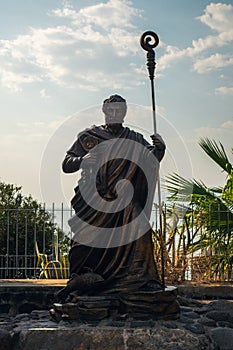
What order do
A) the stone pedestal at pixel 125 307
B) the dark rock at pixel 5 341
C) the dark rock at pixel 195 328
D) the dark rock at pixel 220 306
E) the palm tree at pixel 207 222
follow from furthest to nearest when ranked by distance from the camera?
the palm tree at pixel 207 222
the dark rock at pixel 220 306
the stone pedestal at pixel 125 307
the dark rock at pixel 195 328
the dark rock at pixel 5 341

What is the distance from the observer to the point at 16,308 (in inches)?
324

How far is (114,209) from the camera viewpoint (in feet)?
21.5

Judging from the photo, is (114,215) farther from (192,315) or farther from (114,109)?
(192,315)

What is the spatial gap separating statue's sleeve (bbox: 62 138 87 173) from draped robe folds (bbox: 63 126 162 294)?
0.13 meters

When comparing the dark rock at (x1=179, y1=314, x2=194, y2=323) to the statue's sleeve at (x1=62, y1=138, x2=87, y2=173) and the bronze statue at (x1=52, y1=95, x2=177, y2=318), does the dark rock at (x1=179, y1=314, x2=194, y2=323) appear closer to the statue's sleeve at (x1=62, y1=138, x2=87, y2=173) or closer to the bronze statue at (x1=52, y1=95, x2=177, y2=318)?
the bronze statue at (x1=52, y1=95, x2=177, y2=318)

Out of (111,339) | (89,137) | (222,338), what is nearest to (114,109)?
(89,137)

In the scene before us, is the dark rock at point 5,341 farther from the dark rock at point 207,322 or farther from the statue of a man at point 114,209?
the dark rock at point 207,322

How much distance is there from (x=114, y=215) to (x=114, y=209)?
6 cm

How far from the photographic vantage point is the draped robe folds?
644cm

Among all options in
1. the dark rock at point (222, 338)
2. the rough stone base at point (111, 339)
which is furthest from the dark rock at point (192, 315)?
the rough stone base at point (111, 339)

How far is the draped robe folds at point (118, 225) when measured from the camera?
6441 millimetres

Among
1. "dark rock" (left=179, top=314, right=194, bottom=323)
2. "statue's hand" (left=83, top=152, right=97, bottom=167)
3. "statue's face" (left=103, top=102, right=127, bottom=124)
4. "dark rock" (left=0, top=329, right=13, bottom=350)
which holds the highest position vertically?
"statue's face" (left=103, top=102, right=127, bottom=124)

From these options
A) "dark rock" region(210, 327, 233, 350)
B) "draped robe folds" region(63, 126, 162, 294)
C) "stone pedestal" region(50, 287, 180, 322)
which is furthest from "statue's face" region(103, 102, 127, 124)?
"dark rock" region(210, 327, 233, 350)

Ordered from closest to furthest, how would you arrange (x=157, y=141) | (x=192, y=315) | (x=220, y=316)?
1. (x=220, y=316)
2. (x=192, y=315)
3. (x=157, y=141)
